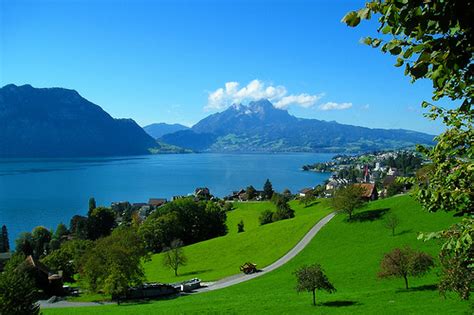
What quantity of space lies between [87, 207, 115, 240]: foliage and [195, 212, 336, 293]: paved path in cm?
5891

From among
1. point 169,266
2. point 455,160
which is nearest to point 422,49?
point 455,160

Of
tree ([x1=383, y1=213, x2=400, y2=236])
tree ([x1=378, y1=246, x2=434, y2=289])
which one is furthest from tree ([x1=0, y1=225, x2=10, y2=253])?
tree ([x1=378, y1=246, x2=434, y2=289])

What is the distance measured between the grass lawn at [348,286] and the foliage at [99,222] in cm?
6186

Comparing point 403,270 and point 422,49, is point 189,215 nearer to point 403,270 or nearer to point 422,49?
point 403,270

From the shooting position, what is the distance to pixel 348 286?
3366 cm

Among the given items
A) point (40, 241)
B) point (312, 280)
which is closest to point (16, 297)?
point (312, 280)

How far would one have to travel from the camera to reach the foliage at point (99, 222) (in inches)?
3846

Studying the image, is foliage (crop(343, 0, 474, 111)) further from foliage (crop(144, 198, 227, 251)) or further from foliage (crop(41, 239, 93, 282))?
foliage (crop(144, 198, 227, 251))

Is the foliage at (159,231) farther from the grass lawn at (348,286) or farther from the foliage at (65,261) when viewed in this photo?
Result: the grass lawn at (348,286)

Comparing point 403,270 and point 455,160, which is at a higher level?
point 455,160

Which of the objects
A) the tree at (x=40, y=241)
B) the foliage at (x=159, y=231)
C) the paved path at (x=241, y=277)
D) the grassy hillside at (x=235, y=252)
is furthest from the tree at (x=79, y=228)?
the paved path at (x=241, y=277)

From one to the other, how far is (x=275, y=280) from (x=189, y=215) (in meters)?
47.3

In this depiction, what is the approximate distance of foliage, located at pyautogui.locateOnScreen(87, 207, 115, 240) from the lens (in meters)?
97.7

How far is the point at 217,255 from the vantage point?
5981 cm
